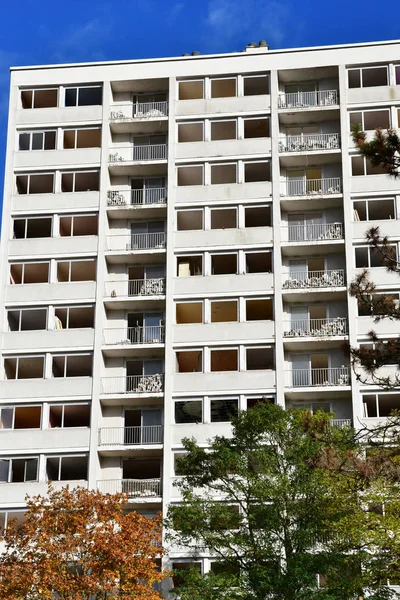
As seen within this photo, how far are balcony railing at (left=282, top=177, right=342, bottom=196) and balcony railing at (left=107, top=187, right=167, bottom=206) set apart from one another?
7529mm

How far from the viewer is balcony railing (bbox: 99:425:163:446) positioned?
64312mm

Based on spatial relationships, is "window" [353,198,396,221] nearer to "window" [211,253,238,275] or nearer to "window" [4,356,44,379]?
"window" [211,253,238,275]

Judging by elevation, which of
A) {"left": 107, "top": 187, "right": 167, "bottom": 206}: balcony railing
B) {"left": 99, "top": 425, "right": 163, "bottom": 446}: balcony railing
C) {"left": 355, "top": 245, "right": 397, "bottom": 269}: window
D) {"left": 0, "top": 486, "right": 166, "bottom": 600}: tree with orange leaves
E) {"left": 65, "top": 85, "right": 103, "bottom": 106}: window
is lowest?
{"left": 0, "top": 486, "right": 166, "bottom": 600}: tree with orange leaves

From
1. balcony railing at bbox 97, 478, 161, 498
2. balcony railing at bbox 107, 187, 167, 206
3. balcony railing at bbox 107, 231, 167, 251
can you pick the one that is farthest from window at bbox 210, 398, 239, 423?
balcony railing at bbox 107, 187, 167, 206

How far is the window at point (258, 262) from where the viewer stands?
67438 millimetres

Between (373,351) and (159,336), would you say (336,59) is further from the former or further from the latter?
(373,351)

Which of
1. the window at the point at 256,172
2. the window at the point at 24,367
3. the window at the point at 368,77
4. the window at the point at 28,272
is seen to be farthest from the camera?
the window at the point at 368,77

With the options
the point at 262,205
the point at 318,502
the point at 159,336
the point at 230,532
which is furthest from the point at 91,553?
the point at 262,205

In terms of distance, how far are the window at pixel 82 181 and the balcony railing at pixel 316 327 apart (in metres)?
15.2

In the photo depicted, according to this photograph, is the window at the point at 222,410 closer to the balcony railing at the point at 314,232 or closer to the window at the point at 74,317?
the window at the point at 74,317

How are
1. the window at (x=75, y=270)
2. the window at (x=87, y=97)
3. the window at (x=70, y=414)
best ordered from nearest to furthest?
the window at (x=70, y=414) < the window at (x=75, y=270) < the window at (x=87, y=97)

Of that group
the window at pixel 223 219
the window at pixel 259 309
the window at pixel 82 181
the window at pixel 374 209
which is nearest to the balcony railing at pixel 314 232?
the window at pixel 374 209

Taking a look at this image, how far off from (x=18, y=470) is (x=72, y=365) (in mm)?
6910

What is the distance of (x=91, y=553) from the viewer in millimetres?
47406
